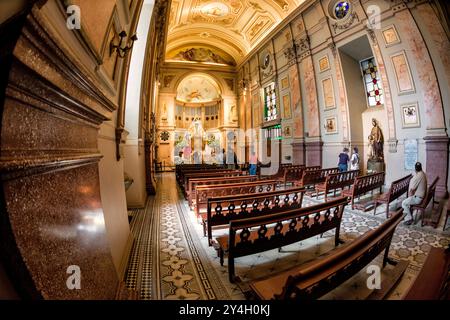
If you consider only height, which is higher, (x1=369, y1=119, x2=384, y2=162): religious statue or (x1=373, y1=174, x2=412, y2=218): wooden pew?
(x1=369, y1=119, x2=384, y2=162): religious statue

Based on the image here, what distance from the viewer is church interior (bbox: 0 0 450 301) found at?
0.78m

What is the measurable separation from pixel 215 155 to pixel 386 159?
13.8 metres

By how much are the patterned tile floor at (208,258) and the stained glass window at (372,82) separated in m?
6.60

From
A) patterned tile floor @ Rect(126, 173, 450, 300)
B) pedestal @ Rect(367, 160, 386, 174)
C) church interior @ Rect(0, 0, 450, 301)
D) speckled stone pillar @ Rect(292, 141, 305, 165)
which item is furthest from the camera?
speckled stone pillar @ Rect(292, 141, 305, 165)

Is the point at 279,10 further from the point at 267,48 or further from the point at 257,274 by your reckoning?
the point at 257,274

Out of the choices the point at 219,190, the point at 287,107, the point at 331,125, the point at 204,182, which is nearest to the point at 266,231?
the point at 219,190

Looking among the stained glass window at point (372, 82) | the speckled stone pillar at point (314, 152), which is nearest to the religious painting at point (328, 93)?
the stained glass window at point (372, 82)

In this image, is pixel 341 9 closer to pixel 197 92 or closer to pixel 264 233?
pixel 264 233

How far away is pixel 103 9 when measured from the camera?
1.82 metres

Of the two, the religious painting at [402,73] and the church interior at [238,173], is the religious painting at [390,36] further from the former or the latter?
the religious painting at [402,73]

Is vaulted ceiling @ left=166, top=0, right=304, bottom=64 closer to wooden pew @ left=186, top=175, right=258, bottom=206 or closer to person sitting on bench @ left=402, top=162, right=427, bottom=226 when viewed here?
person sitting on bench @ left=402, top=162, right=427, bottom=226

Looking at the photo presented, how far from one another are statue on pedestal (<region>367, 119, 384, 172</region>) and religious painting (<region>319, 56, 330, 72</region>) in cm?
328

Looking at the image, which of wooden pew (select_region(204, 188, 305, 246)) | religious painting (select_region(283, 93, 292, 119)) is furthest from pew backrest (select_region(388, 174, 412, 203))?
religious painting (select_region(283, 93, 292, 119))
